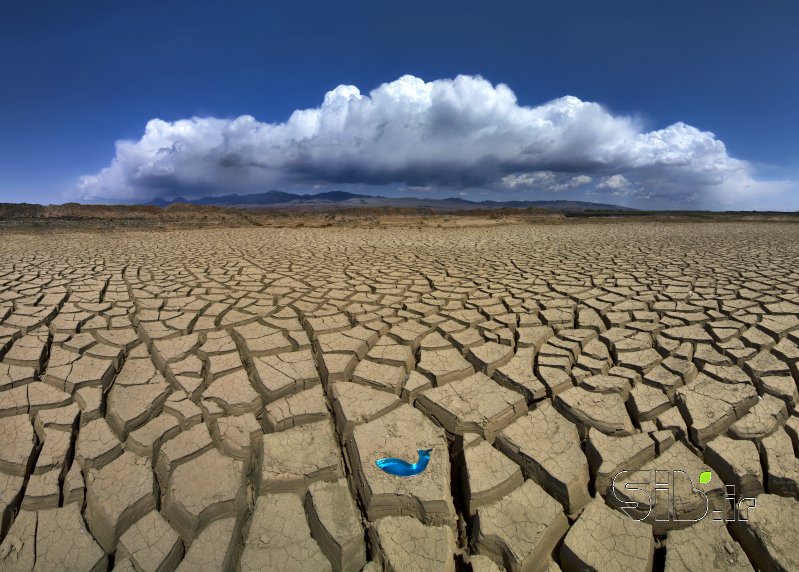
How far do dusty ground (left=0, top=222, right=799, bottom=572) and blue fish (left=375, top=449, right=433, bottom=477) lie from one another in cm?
3

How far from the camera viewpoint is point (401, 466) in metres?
1.53

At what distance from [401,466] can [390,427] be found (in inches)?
10.2

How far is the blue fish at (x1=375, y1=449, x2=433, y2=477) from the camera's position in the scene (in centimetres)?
149

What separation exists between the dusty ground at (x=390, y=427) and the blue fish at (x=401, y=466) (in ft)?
0.11

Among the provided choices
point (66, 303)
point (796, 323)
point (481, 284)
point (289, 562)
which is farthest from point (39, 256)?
point (796, 323)

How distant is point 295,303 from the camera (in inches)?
132

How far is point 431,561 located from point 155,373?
6.14 ft

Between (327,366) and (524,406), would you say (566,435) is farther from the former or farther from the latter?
(327,366)

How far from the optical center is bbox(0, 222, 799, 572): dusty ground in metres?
1.27

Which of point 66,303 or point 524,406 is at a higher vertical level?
point 66,303

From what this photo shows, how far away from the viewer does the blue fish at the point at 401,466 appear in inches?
58.7

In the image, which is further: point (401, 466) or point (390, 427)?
point (390, 427)

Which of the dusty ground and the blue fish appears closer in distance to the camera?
the dusty ground

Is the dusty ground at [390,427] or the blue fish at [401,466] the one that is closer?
the dusty ground at [390,427]
